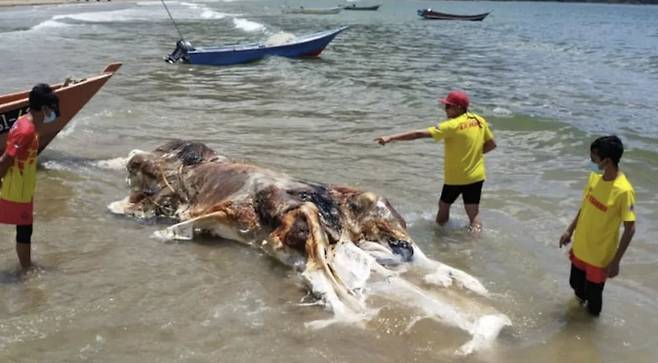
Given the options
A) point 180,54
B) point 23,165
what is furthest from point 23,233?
point 180,54

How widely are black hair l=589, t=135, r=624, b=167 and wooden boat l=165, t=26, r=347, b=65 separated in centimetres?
1894

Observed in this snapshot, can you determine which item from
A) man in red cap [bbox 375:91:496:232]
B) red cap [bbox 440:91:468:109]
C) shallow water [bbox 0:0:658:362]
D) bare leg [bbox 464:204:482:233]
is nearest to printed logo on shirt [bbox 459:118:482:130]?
man in red cap [bbox 375:91:496:232]

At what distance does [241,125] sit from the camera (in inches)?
480

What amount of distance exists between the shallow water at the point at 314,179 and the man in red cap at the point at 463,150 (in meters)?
0.34

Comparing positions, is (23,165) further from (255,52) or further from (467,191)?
(255,52)

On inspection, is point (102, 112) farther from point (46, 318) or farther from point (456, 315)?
point (456, 315)

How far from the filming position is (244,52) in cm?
2283

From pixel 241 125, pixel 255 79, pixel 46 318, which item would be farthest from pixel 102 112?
pixel 46 318

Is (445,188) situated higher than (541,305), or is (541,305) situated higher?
(445,188)

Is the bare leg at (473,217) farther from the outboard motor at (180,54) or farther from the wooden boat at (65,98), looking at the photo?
the outboard motor at (180,54)

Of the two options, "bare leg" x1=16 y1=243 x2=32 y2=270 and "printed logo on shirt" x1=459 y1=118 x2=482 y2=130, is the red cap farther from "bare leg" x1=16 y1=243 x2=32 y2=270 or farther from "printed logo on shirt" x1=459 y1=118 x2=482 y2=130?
"bare leg" x1=16 y1=243 x2=32 y2=270

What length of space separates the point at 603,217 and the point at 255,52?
64.6 feet

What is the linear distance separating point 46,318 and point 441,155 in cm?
708

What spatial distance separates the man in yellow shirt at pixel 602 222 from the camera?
14.9ft
